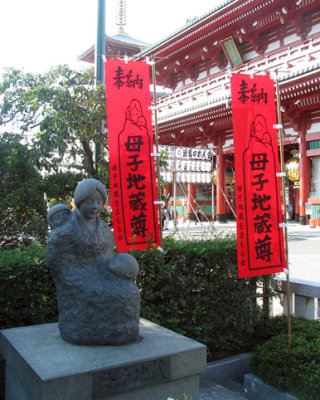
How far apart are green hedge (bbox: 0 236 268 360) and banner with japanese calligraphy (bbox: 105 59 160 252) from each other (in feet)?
0.94

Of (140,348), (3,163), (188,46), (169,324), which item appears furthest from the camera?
(188,46)

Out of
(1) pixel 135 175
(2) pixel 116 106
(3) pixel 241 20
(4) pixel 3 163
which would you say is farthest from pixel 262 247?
(3) pixel 241 20

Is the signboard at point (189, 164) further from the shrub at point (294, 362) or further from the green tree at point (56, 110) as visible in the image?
the shrub at point (294, 362)

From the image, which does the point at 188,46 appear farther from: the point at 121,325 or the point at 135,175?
the point at 121,325

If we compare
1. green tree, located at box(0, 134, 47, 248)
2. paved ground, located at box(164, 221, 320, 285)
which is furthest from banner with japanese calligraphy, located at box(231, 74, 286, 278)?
green tree, located at box(0, 134, 47, 248)

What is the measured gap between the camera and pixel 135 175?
3932mm

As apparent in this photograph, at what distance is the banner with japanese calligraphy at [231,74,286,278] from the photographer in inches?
149

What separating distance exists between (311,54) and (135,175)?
10317mm

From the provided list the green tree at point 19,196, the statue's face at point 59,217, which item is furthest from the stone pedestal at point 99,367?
the green tree at point 19,196

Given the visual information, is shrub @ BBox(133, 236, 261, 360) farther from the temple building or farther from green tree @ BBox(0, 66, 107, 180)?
the temple building

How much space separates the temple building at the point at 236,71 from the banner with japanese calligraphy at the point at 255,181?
5.85 meters

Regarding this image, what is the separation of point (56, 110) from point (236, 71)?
767 cm

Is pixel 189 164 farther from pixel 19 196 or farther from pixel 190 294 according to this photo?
pixel 190 294

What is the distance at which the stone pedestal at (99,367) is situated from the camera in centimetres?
219
